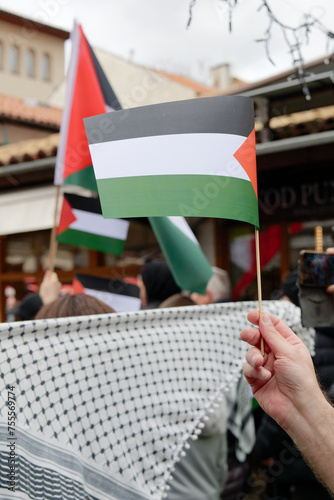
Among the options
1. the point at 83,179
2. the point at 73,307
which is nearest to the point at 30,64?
the point at 83,179

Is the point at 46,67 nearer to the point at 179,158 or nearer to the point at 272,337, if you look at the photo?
the point at 179,158

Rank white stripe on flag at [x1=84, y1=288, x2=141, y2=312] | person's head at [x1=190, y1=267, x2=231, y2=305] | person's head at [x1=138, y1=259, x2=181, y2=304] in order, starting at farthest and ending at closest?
1. person's head at [x1=190, y1=267, x2=231, y2=305]
2. person's head at [x1=138, y1=259, x2=181, y2=304]
3. white stripe on flag at [x1=84, y1=288, x2=141, y2=312]

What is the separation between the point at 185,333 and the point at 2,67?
1994 cm

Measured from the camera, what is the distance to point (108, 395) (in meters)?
1.41

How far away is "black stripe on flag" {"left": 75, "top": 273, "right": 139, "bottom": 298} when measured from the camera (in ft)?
8.60

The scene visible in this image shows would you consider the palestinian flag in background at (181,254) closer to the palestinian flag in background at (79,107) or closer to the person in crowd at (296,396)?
the palestinian flag in background at (79,107)

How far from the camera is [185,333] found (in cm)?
164

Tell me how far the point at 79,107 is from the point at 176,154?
1546mm

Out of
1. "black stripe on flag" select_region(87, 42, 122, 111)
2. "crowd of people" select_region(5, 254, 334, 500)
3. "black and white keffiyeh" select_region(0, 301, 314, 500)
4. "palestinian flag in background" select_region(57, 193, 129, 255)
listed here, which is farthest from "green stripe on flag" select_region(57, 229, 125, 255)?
"black and white keffiyeh" select_region(0, 301, 314, 500)

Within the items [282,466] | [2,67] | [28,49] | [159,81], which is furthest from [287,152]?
[28,49]

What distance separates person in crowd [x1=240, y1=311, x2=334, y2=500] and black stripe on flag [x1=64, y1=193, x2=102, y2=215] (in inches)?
63.5

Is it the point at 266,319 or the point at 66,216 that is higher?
the point at 66,216

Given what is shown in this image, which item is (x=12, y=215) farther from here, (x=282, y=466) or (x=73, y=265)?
(x=282, y=466)

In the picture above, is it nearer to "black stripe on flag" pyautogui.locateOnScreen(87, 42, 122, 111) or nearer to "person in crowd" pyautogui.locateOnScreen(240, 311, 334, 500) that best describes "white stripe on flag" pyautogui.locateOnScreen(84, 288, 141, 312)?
"black stripe on flag" pyautogui.locateOnScreen(87, 42, 122, 111)
